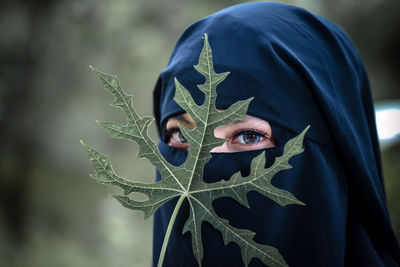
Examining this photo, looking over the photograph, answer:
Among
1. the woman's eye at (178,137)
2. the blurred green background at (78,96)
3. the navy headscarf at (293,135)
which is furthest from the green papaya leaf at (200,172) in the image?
the blurred green background at (78,96)

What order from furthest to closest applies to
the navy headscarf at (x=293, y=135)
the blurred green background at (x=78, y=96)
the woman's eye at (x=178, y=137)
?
1. the blurred green background at (x=78, y=96)
2. the woman's eye at (x=178, y=137)
3. the navy headscarf at (x=293, y=135)

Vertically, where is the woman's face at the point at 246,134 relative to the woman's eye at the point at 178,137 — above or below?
below

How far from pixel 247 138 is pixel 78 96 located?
5.38 m

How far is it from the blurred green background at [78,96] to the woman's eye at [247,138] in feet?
11.1

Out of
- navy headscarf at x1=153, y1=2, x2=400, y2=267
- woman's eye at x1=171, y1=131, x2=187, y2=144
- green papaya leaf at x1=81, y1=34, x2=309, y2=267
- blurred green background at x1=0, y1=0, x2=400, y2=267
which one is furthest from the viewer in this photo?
blurred green background at x1=0, y1=0, x2=400, y2=267

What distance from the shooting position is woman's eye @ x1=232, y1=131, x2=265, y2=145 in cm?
122

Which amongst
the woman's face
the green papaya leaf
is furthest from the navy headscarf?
the green papaya leaf

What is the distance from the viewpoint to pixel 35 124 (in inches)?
218

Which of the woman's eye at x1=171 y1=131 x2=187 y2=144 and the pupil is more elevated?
the woman's eye at x1=171 y1=131 x2=187 y2=144

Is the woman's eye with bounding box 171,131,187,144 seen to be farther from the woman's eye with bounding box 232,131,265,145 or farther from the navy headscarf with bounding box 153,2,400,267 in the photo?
the woman's eye with bounding box 232,131,265,145

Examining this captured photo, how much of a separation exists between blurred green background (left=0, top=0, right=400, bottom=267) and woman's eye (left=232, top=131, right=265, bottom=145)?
133 inches

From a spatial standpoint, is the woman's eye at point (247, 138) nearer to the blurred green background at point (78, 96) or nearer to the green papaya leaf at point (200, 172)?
the green papaya leaf at point (200, 172)

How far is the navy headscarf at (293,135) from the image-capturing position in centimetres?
114

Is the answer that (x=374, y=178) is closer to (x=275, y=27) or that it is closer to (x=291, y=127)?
(x=291, y=127)
